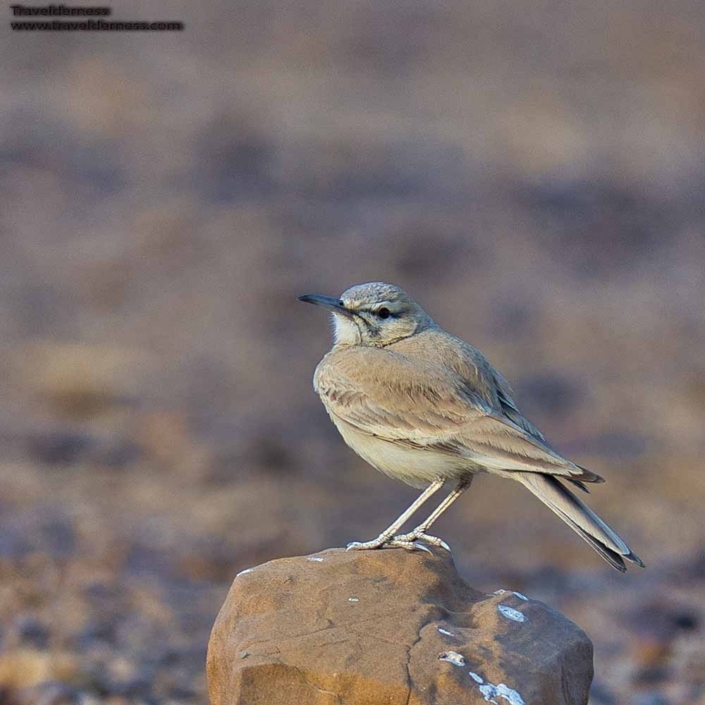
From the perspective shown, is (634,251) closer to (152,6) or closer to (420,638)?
(152,6)

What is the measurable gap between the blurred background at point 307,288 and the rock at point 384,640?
10.2 feet

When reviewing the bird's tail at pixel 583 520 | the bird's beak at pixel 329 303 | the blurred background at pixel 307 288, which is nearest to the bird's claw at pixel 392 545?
the bird's tail at pixel 583 520

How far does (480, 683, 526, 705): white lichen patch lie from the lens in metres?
5.65

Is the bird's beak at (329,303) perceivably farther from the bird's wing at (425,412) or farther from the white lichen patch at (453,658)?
the white lichen patch at (453,658)

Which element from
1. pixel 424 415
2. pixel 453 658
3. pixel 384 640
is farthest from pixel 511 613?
pixel 424 415

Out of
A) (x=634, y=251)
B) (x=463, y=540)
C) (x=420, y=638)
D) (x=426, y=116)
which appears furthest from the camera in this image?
(x=426, y=116)

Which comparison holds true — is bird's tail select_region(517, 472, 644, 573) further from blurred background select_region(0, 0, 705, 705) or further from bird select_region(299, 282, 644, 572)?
blurred background select_region(0, 0, 705, 705)

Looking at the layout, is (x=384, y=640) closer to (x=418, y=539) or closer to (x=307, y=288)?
(x=418, y=539)

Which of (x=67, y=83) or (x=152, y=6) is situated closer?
(x=67, y=83)

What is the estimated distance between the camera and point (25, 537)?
1288 cm

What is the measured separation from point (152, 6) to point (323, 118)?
5.98 m

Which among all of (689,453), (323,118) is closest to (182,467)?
Answer: (689,453)

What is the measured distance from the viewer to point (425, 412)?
712 centimetres

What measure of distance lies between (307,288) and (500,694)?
16.2 meters
